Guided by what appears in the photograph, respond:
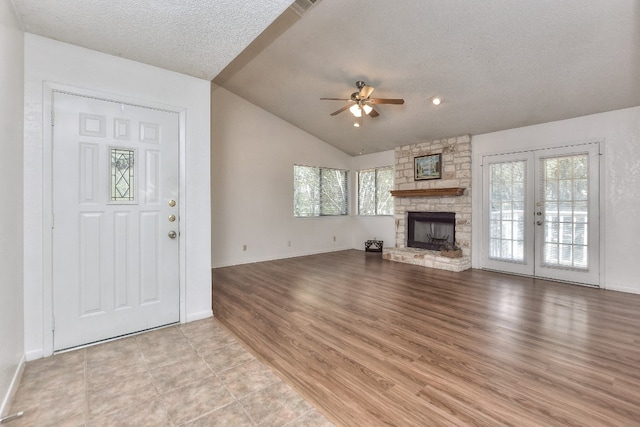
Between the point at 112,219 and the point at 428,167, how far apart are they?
550 cm

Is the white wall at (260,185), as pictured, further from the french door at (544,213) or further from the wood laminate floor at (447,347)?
the french door at (544,213)

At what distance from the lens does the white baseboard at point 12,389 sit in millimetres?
1603

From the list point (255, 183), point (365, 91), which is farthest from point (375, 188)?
point (365, 91)

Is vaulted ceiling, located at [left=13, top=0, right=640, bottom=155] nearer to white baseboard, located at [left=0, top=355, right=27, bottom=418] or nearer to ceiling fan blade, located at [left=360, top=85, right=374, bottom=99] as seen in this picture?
ceiling fan blade, located at [left=360, top=85, right=374, bottom=99]

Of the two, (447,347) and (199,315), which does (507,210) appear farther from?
(199,315)

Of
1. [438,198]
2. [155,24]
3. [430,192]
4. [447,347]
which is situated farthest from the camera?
[438,198]

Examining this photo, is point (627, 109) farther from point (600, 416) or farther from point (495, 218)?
point (600, 416)

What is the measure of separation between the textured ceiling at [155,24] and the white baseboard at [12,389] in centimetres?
241

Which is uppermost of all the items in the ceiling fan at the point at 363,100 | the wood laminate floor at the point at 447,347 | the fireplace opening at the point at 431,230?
the ceiling fan at the point at 363,100

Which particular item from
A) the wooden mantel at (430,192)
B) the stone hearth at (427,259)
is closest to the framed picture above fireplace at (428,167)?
the wooden mantel at (430,192)

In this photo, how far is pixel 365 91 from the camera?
12.8 feet

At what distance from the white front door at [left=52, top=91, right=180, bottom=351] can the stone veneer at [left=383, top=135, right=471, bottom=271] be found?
447 cm

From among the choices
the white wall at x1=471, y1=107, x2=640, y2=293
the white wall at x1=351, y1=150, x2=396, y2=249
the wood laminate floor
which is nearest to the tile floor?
the wood laminate floor

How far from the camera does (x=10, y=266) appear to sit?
1.83 m
